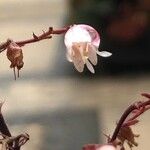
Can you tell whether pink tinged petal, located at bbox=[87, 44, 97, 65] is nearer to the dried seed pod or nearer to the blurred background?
the dried seed pod

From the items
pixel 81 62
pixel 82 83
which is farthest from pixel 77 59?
pixel 82 83

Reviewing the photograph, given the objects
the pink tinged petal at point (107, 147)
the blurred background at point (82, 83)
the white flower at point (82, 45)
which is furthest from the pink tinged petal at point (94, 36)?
the blurred background at point (82, 83)

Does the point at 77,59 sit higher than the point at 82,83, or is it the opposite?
the point at 77,59

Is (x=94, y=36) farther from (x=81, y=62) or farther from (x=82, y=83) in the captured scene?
(x=82, y=83)

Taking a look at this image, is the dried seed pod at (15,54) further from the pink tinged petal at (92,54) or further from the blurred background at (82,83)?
the blurred background at (82,83)

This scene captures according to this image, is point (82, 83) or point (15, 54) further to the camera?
point (82, 83)

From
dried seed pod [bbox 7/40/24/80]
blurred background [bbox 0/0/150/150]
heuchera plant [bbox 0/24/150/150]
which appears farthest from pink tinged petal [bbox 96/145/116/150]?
blurred background [bbox 0/0/150/150]
